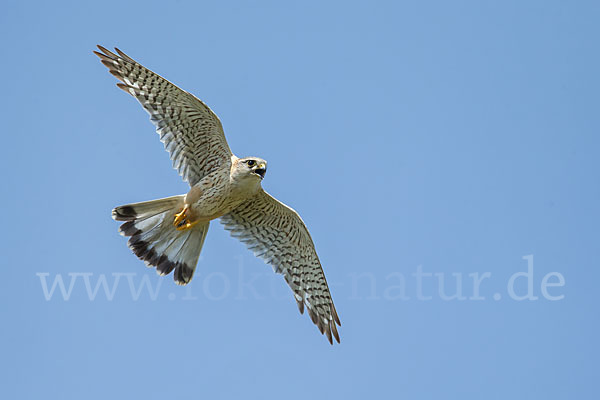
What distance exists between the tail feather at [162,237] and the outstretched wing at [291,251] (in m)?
0.55

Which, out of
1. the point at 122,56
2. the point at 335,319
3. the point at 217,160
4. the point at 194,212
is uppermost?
the point at 122,56

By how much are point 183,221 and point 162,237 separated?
0.46 metres

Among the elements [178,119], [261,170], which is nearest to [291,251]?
[261,170]

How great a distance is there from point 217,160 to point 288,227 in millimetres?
1350

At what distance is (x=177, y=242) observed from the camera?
10.4 m

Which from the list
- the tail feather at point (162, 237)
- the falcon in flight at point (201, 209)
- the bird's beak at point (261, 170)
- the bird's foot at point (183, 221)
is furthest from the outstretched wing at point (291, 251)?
the bird's beak at point (261, 170)

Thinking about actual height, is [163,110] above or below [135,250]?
above

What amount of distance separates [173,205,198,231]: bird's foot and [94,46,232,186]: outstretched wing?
374mm

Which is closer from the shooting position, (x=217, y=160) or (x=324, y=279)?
(x=217, y=160)

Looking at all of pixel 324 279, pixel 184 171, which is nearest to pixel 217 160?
pixel 184 171

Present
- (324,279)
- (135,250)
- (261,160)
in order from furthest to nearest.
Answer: (324,279) < (135,250) < (261,160)

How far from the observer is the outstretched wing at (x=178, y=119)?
973 centimetres

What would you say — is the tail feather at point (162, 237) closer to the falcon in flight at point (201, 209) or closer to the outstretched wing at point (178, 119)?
the falcon in flight at point (201, 209)

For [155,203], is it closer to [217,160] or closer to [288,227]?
[217,160]
